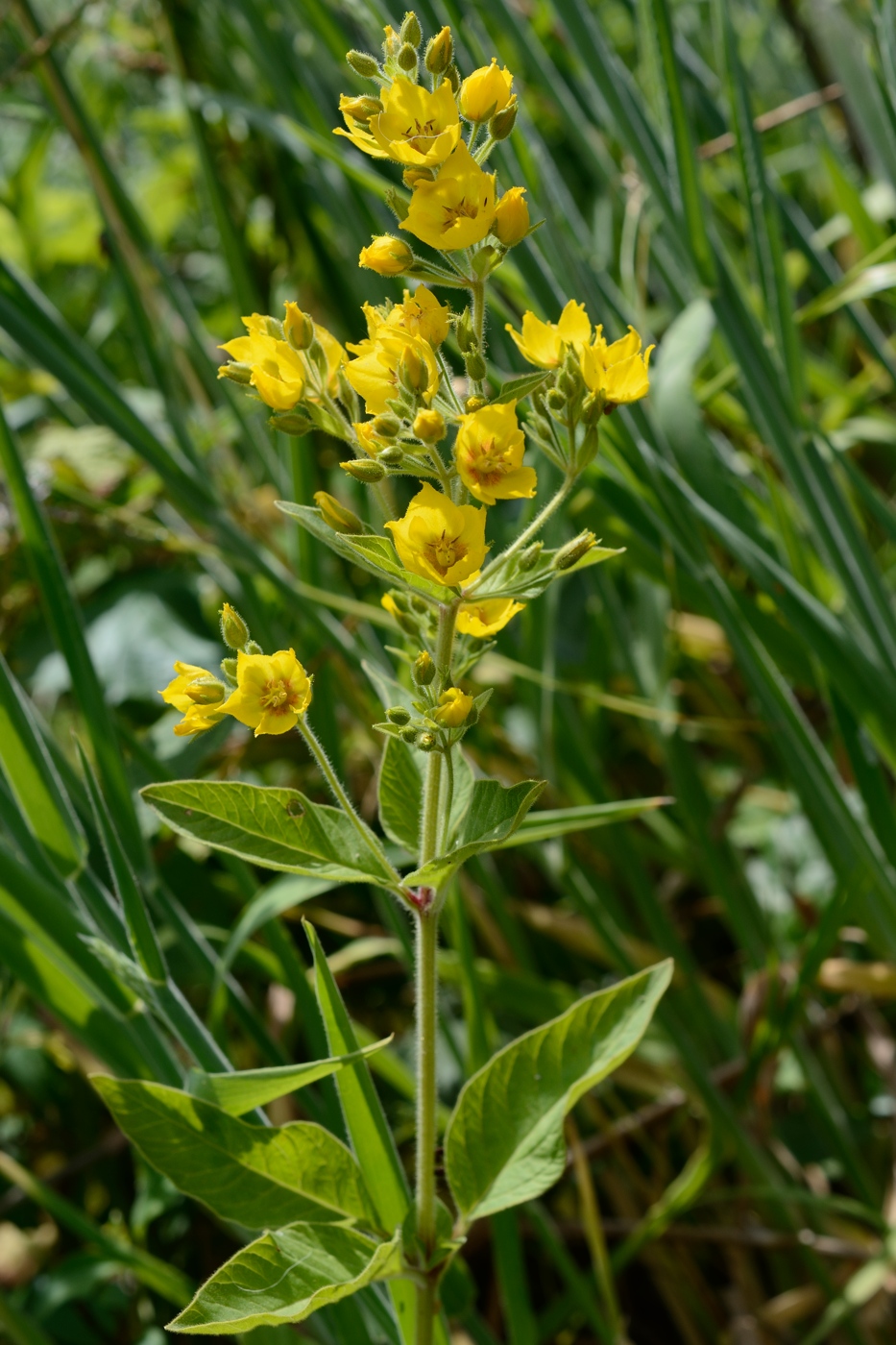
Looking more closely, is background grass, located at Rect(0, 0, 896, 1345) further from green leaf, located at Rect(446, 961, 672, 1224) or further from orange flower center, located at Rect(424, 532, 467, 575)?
orange flower center, located at Rect(424, 532, 467, 575)

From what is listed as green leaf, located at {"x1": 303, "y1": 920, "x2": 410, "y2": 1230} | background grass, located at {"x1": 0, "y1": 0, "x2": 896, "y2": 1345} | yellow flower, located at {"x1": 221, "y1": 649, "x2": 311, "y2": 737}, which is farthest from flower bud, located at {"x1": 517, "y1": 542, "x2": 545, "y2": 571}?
background grass, located at {"x1": 0, "y1": 0, "x2": 896, "y2": 1345}

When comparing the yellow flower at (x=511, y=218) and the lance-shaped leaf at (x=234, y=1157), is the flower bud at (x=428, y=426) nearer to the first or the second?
the yellow flower at (x=511, y=218)

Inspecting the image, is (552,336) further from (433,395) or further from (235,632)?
(235,632)

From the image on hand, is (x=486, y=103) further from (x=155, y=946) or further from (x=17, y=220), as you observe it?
(x=17, y=220)

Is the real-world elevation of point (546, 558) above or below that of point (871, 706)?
above

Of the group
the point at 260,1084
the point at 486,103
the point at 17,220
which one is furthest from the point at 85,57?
the point at 260,1084

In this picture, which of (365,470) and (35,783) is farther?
(35,783)

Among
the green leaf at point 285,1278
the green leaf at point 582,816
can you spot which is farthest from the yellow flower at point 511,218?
the green leaf at point 285,1278

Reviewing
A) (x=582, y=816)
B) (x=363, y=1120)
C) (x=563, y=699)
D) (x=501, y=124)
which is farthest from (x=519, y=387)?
(x=563, y=699)
